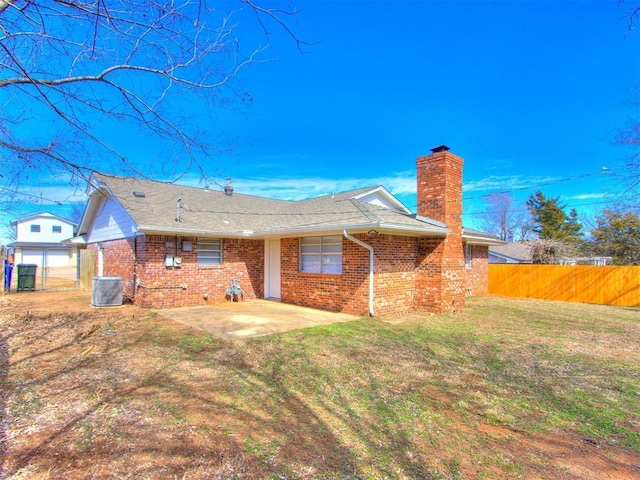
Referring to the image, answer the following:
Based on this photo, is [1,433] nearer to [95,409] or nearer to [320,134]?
[95,409]

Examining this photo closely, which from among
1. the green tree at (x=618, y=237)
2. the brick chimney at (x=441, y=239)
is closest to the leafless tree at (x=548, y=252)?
the green tree at (x=618, y=237)

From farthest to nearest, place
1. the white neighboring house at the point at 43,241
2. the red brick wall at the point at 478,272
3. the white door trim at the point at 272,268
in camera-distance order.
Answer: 1. the white neighboring house at the point at 43,241
2. the red brick wall at the point at 478,272
3. the white door trim at the point at 272,268

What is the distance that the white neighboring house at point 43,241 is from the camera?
36219mm

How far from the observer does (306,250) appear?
10773mm

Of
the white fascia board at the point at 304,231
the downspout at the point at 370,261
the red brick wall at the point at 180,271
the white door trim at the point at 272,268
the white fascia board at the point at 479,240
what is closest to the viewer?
the white fascia board at the point at 304,231

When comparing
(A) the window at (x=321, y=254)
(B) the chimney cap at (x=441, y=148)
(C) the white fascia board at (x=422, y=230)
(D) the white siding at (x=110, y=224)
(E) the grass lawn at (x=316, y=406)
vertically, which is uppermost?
(B) the chimney cap at (x=441, y=148)

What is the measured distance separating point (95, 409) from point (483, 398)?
13.7 feet

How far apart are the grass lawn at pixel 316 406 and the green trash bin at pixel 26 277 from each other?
9727 mm

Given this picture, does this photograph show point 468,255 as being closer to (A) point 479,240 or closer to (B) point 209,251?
(A) point 479,240

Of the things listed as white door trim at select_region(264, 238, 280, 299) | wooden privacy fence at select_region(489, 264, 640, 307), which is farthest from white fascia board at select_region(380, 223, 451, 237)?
wooden privacy fence at select_region(489, 264, 640, 307)

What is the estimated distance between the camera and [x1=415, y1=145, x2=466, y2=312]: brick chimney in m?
9.74

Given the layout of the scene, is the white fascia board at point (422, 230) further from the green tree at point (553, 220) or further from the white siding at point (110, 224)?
the green tree at point (553, 220)

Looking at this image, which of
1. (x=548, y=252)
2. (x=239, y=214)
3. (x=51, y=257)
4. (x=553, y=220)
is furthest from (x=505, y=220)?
(x=51, y=257)

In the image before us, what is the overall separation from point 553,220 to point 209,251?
32455 mm
